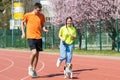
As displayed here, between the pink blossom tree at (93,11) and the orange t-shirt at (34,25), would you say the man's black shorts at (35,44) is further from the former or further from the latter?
the pink blossom tree at (93,11)

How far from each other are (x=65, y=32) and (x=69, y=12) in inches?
1067

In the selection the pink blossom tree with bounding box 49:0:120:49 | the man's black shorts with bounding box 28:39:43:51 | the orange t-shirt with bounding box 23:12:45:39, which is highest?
the pink blossom tree with bounding box 49:0:120:49

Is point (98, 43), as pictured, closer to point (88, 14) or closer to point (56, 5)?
point (88, 14)

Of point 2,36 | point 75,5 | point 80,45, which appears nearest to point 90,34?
point 80,45

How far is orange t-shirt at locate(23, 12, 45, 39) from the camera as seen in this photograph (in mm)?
13008

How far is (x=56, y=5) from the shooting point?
45.2 m

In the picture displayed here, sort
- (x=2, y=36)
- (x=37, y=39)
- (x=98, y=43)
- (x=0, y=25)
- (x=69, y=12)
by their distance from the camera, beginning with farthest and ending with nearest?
(x=0, y=25) → (x=2, y=36) → (x=69, y=12) → (x=98, y=43) → (x=37, y=39)

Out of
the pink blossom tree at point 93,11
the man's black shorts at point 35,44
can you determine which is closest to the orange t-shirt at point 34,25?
the man's black shorts at point 35,44

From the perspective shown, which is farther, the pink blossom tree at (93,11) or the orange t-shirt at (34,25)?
the pink blossom tree at (93,11)

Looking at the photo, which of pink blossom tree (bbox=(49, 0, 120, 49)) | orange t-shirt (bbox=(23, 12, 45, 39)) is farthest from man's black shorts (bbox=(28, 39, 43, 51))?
pink blossom tree (bbox=(49, 0, 120, 49))

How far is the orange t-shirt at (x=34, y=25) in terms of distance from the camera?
13008 millimetres

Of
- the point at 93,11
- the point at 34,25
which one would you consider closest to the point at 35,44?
the point at 34,25

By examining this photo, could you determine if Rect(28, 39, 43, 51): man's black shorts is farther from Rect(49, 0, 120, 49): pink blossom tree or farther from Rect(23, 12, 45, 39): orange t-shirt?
Rect(49, 0, 120, 49): pink blossom tree

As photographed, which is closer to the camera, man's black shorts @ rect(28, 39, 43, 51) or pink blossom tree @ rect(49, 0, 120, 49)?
man's black shorts @ rect(28, 39, 43, 51)
